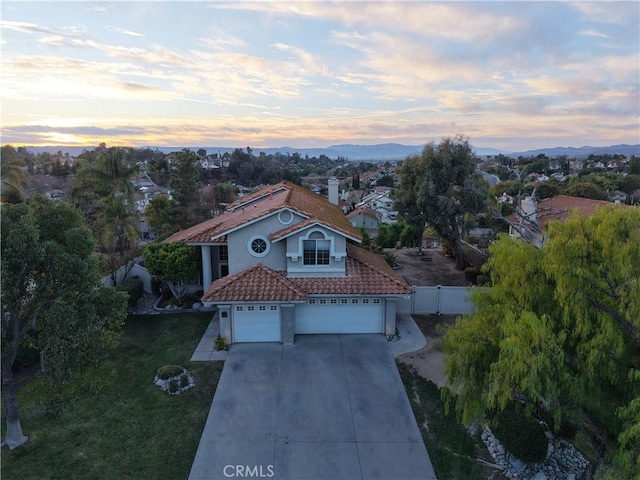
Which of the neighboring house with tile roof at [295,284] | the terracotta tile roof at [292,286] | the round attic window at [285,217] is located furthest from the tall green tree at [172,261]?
the round attic window at [285,217]

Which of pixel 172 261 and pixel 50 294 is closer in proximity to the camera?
pixel 50 294

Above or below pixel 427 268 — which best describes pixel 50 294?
above

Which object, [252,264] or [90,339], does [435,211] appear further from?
[90,339]

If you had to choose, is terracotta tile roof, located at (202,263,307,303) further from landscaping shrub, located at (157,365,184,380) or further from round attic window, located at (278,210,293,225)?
landscaping shrub, located at (157,365,184,380)

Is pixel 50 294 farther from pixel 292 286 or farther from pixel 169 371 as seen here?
pixel 292 286

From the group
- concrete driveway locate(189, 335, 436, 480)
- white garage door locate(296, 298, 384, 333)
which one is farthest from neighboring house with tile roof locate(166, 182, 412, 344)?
concrete driveway locate(189, 335, 436, 480)

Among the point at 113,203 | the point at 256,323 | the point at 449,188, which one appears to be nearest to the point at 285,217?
the point at 256,323

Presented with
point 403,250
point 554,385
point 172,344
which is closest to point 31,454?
point 172,344
